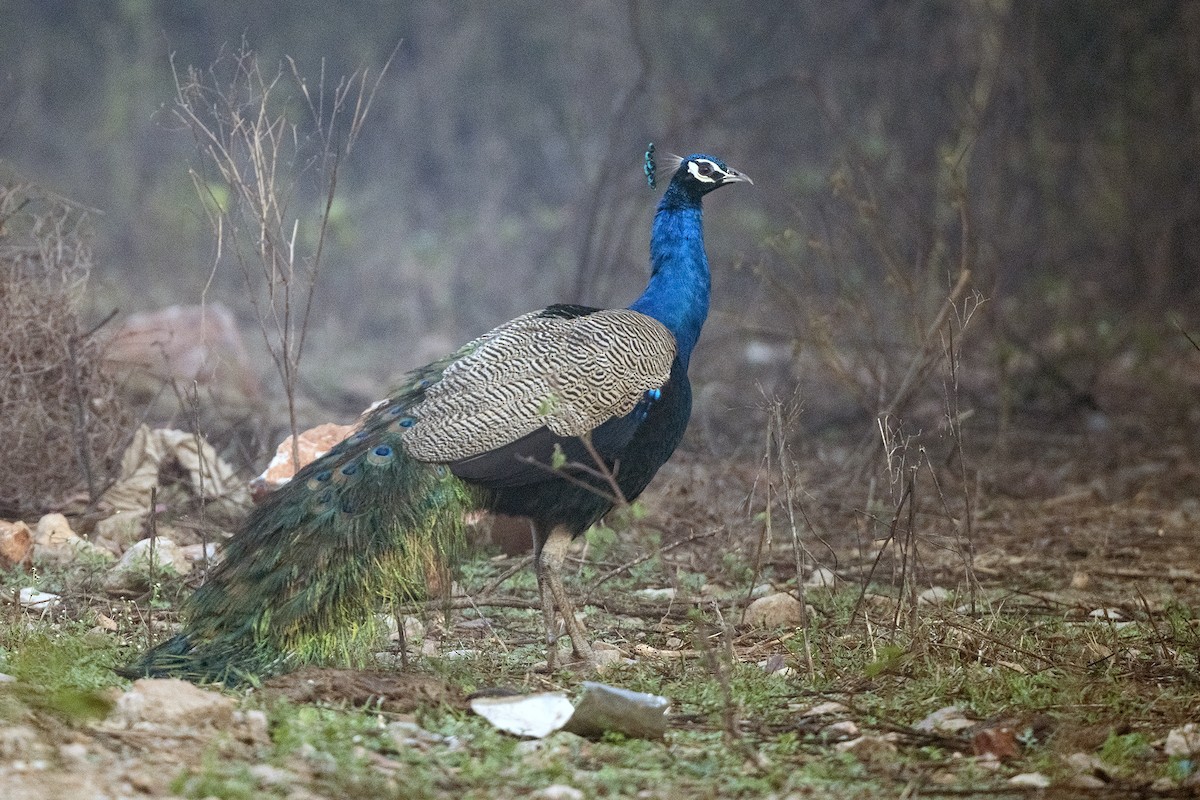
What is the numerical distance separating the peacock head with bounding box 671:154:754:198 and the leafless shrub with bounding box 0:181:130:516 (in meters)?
2.16

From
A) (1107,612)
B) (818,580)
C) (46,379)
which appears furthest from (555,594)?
(46,379)

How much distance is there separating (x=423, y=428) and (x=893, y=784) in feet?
5.23

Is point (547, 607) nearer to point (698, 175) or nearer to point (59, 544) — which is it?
point (698, 175)

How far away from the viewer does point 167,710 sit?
3092mm

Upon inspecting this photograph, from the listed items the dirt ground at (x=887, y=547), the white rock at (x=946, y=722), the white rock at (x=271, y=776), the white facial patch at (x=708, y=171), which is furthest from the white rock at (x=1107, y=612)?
the white rock at (x=271, y=776)

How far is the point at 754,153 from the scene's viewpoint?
11641 millimetres

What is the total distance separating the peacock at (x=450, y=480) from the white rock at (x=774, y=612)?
0.56m

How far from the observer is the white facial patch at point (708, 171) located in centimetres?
481

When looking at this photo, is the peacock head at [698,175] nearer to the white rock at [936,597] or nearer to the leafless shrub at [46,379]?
the white rock at [936,597]

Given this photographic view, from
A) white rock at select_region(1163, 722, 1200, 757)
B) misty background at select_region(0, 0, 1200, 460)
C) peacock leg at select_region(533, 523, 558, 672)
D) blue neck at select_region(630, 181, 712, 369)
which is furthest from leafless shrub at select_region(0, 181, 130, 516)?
white rock at select_region(1163, 722, 1200, 757)

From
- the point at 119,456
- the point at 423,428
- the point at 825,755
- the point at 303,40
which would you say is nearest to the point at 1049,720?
the point at 825,755

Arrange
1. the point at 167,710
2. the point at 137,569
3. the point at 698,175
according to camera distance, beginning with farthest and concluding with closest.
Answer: the point at 698,175
the point at 137,569
the point at 167,710

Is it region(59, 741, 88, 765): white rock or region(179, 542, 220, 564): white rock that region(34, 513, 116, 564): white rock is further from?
region(59, 741, 88, 765): white rock

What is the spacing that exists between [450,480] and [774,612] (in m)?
1.18
